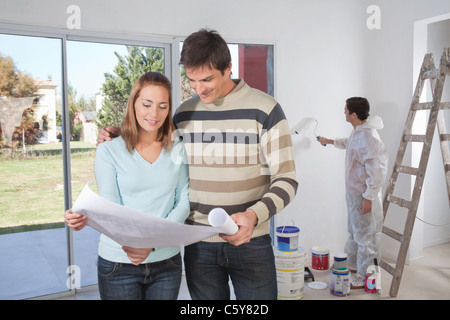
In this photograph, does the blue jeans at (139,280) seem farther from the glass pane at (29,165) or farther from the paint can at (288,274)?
the glass pane at (29,165)

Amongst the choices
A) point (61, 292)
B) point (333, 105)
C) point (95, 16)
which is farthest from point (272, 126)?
point (333, 105)

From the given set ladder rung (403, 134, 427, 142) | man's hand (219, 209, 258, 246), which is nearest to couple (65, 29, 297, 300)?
man's hand (219, 209, 258, 246)

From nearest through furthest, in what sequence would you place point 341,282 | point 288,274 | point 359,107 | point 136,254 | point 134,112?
point 136,254 < point 134,112 < point 288,274 < point 341,282 < point 359,107

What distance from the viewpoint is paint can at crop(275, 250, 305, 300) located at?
3.04m

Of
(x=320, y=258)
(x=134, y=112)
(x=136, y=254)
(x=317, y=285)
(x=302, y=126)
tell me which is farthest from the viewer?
(x=302, y=126)

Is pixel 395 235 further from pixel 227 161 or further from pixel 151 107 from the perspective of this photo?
pixel 151 107

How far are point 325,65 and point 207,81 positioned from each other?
279 cm

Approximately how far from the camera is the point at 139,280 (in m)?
1.35

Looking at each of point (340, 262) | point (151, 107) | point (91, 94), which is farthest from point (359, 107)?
point (151, 107)

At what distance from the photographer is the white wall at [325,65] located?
140 inches

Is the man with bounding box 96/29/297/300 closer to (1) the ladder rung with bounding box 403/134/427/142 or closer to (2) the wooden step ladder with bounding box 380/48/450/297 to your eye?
(2) the wooden step ladder with bounding box 380/48/450/297

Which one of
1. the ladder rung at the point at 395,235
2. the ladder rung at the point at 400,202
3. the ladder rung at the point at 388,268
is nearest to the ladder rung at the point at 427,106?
the ladder rung at the point at 400,202

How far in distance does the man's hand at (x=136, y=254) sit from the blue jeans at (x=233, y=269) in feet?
0.64

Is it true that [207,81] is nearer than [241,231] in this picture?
No
